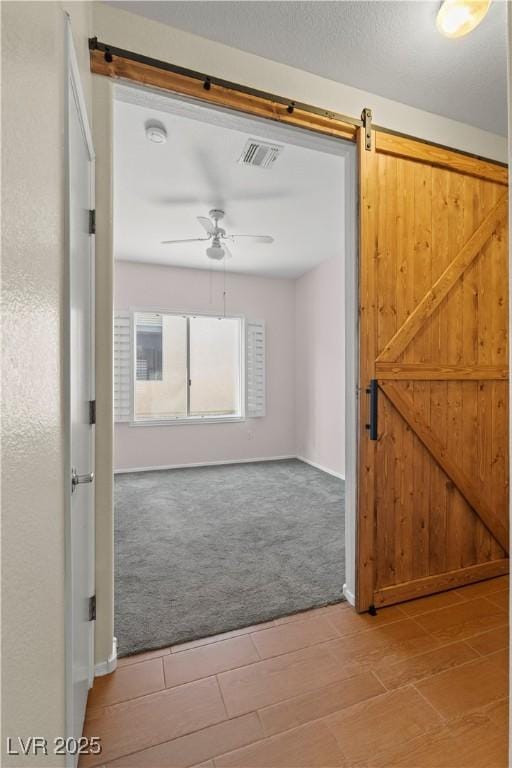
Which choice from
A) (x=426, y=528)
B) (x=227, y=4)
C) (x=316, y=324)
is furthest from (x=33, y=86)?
(x=316, y=324)

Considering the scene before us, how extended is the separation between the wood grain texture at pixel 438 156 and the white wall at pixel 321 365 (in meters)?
2.30

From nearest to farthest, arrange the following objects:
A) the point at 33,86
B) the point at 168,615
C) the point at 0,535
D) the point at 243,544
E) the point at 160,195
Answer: the point at 0,535 < the point at 33,86 < the point at 168,615 < the point at 243,544 < the point at 160,195

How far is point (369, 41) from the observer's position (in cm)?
178

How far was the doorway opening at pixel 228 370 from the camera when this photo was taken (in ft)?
6.84

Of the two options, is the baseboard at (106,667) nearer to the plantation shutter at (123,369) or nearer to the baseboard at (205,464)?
the baseboard at (205,464)

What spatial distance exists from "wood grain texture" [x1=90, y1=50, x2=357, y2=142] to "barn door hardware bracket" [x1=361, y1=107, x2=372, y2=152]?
0.06m

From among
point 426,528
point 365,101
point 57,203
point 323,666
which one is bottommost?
point 323,666

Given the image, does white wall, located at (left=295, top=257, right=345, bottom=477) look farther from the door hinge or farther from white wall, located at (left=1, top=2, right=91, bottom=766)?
white wall, located at (left=1, top=2, right=91, bottom=766)

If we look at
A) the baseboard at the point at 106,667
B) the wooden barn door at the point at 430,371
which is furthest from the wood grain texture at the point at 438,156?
the baseboard at the point at 106,667

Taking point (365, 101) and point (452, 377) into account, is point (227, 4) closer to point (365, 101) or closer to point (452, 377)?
point (365, 101)

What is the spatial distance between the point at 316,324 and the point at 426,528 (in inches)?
143

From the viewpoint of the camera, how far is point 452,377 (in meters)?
2.28

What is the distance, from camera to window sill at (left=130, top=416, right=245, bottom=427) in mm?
5129

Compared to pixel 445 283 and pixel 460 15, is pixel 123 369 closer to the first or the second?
pixel 445 283
